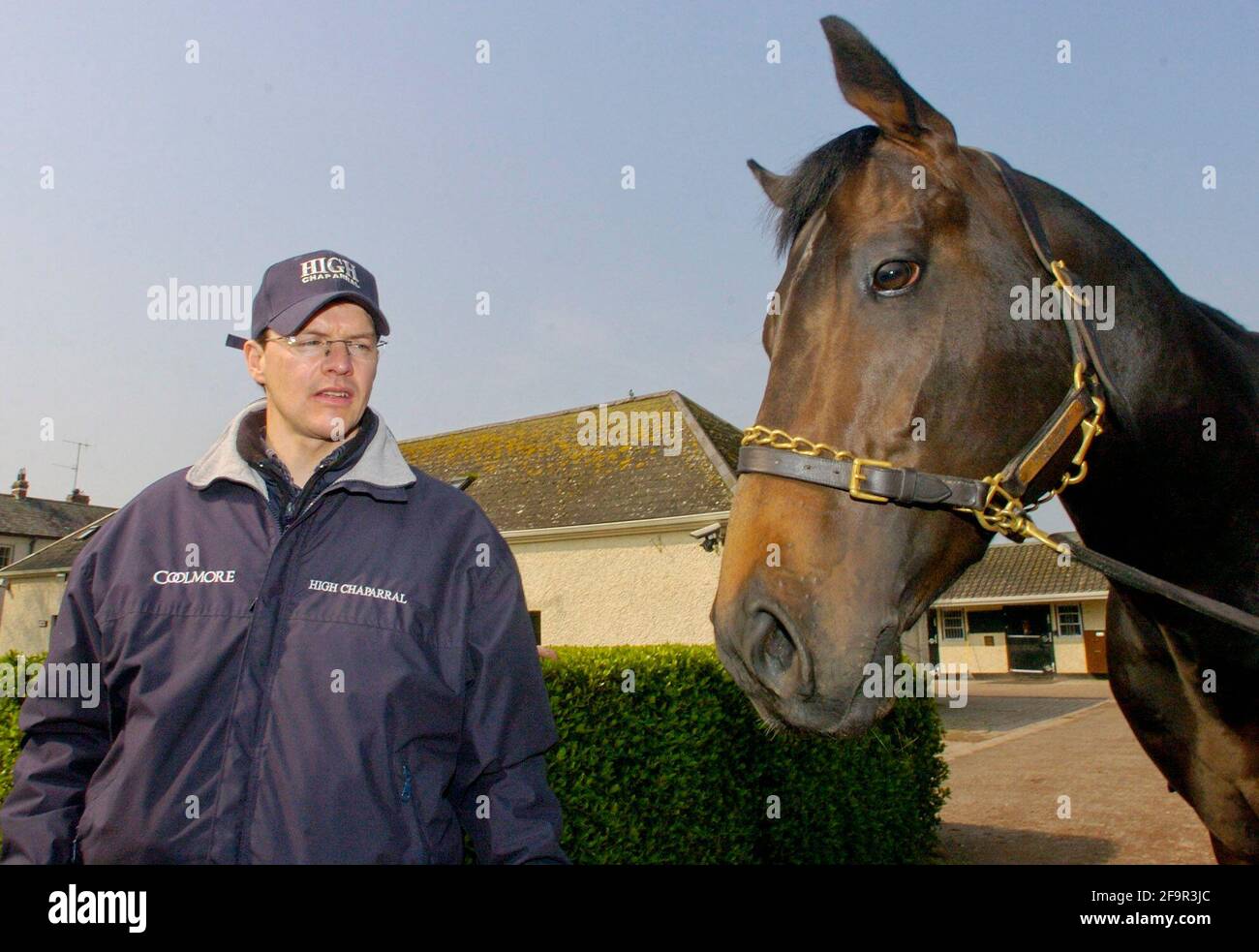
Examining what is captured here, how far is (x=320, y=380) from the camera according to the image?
2260 millimetres

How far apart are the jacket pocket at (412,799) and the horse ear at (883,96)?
2.06 meters

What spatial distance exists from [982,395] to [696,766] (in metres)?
4.03

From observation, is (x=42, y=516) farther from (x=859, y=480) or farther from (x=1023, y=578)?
(x=859, y=480)

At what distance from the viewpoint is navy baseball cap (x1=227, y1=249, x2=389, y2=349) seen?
222cm

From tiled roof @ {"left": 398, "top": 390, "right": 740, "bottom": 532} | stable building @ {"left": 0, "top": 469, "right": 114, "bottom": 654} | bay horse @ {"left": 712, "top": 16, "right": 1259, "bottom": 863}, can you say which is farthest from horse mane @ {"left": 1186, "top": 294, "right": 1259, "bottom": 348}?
stable building @ {"left": 0, "top": 469, "right": 114, "bottom": 654}

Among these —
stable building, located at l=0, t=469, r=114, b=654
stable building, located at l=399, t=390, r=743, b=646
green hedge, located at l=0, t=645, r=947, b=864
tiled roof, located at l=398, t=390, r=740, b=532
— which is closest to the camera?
green hedge, located at l=0, t=645, r=947, b=864

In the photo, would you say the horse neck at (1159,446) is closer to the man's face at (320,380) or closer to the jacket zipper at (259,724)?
the man's face at (320,380)

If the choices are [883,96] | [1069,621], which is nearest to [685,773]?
[883,96]

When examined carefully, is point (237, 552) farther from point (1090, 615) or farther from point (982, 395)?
point (1090, 615)

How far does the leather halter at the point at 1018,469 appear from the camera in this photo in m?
1.94

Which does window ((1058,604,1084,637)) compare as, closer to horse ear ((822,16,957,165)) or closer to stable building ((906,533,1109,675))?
stable building ((906,533,1109,675))

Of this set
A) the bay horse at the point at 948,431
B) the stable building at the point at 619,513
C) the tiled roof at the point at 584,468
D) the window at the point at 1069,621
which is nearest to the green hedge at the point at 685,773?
the bay horse at the point at 948,431

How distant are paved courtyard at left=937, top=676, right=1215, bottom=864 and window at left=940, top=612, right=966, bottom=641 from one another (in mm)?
19889

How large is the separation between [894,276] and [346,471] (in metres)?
1.54
